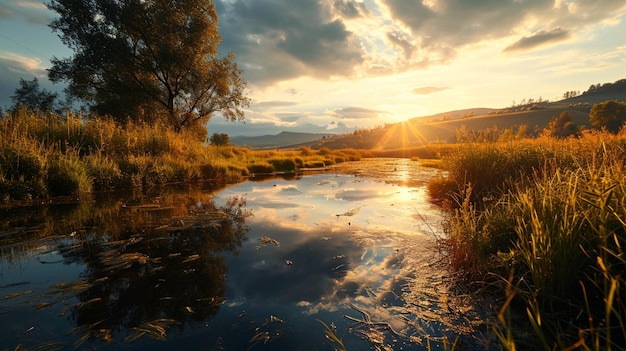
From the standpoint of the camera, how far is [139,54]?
20.9 m

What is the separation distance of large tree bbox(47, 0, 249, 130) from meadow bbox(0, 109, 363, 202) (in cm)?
661

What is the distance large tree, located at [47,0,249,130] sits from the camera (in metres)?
19.4

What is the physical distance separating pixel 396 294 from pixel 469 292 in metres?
0.99

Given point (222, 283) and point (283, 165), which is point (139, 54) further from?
point (222, 283)

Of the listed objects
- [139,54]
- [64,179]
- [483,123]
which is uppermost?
[139,54]

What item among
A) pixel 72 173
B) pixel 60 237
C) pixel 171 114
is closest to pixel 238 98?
pixel 171 114

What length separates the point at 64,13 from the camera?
745 inches

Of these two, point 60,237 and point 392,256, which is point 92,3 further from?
point 392,256

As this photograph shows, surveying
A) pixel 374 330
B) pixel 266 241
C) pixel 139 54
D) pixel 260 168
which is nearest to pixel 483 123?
pixel 260 168

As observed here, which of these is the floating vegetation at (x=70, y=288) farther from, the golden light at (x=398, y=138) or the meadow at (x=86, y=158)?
the golden light at (x=398, y=138)

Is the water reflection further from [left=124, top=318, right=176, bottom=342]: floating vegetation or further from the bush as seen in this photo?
the bush

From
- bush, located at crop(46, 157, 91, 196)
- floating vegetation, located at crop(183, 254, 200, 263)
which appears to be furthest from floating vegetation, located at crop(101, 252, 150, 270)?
bush, located at crop(46, 157, 91, 196)

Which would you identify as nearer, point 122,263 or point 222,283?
point 222,283

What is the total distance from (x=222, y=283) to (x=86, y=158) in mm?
9871
